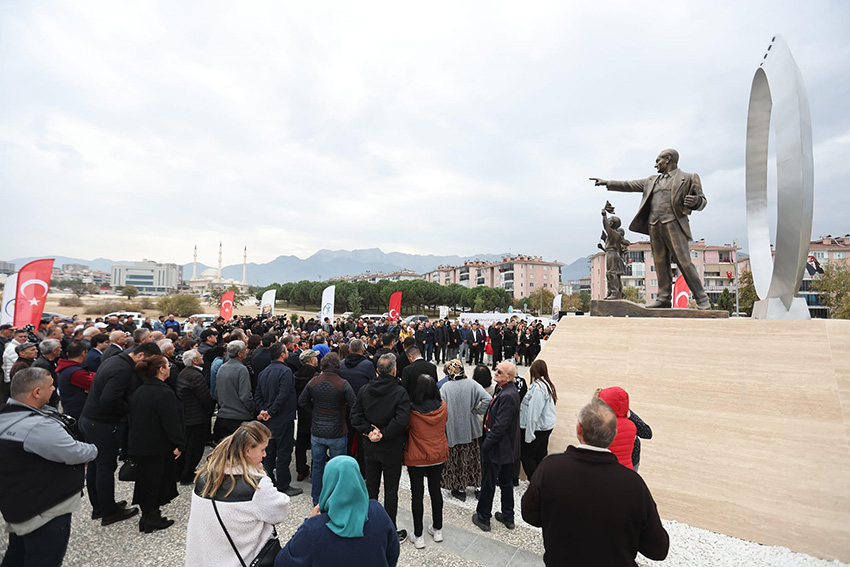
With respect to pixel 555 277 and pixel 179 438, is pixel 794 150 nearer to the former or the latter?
pixel 179 438

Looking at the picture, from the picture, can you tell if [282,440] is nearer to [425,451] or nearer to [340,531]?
[425,451]

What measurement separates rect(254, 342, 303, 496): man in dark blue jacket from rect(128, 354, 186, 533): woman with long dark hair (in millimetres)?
1023

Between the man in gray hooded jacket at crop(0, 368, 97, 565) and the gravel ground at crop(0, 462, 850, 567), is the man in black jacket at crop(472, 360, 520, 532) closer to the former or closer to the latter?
the gravel ground at crop(0, 462, 850, 567)

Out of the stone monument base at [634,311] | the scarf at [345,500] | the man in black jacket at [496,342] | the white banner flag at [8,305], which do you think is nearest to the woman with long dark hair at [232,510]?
the scarf at [345,500]

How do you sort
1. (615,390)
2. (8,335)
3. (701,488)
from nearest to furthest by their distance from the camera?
(615,390) → (701,488) → (8,335)

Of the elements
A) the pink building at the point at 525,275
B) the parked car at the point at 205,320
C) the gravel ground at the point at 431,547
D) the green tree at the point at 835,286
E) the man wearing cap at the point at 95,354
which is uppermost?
the pink building at the point at 525,275

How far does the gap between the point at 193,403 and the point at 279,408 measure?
1168 mm

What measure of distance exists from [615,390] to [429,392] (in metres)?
1.75

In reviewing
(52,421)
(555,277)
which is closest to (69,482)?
(52,421)

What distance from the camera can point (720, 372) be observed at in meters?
4.80

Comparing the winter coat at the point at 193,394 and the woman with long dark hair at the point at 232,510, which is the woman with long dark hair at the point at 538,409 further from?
the winter coat at the point at 193,394

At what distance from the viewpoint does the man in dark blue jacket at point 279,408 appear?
4902 mm

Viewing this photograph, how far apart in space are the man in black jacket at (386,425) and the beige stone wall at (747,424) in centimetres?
249

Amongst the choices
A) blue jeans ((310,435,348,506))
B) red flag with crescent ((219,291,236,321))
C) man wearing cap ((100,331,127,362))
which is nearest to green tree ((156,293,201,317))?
red flag with crescent ((219,291,236,321))
